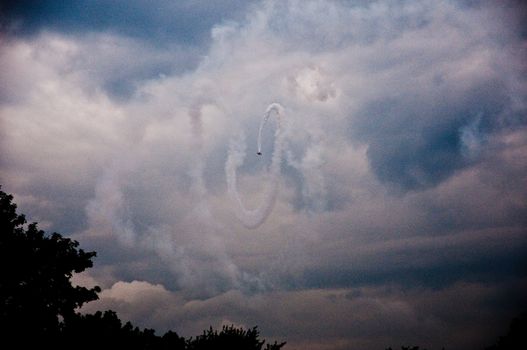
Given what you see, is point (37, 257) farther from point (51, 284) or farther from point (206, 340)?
point (206, 340)

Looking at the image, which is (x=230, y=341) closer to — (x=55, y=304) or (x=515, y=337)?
(x=55, y=304)

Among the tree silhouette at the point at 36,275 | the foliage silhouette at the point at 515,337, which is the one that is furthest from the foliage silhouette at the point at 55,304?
the foliage silhouette at the point at 515,337

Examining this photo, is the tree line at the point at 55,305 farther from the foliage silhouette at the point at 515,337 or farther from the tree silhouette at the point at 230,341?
the foliage silhouette at the point at 515,337

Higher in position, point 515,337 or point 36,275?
point 36,275

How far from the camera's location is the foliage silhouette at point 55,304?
44.6 meters

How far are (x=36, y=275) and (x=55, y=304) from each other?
10.5 feet

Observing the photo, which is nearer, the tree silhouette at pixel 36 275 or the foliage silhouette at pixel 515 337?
the tree silhouette at pixel 36 275

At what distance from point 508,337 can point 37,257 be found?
56.9 m

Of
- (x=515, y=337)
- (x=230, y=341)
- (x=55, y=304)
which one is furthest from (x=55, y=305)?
(x=515, y=337)

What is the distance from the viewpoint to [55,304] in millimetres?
49062

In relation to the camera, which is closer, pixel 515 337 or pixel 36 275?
pixel 36 275

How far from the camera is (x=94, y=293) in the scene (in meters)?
50.8

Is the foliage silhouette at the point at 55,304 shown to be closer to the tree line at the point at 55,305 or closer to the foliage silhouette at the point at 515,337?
the tree line at the point at 55,305

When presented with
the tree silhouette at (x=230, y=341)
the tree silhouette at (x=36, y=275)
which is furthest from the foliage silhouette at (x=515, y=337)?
the tree silhouette at (x=36, y=275)
